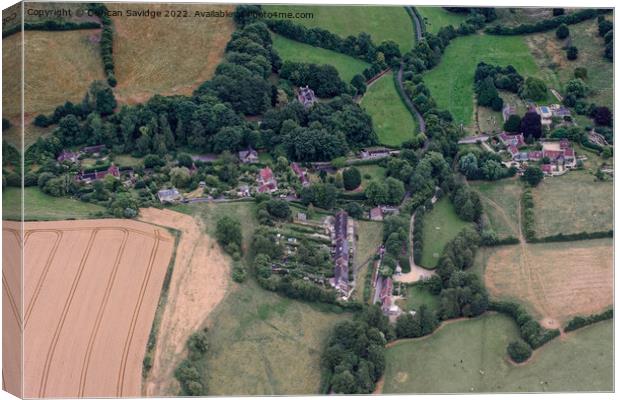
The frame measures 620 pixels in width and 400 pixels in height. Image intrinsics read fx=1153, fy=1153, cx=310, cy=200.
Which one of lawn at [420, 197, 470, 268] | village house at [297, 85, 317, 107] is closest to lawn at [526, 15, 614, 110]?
lawn at [420, 197, 470, 268]

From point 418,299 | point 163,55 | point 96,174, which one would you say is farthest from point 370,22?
point 418,299

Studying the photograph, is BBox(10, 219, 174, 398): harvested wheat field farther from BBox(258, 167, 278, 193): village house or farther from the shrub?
the shrub

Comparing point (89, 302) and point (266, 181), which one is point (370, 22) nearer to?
point (266, 181)

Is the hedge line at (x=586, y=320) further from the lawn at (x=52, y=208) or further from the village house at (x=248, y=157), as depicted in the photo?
the lawn at (x=52, y=208)

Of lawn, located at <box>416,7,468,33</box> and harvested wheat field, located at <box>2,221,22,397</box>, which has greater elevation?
lawn, located at <box>416,7,468,33</box>

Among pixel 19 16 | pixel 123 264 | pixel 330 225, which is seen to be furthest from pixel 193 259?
pixel 19 16

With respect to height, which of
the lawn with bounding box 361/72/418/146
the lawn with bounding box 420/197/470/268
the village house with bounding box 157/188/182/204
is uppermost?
the lawn with bounding box 361/72/418/146
